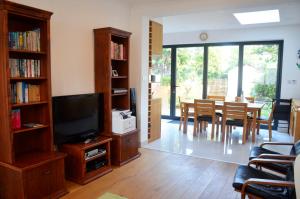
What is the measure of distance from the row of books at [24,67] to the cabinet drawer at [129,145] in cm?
152

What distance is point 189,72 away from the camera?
693 cm

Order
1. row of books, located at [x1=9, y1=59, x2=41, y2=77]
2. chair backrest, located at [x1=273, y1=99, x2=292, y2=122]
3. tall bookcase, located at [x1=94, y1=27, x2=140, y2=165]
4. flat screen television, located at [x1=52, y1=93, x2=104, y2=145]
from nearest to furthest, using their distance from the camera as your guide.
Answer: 1. row of books, located at [x1=9, y1=59, x2=41, y2=77]
2. flat screen television, located at [x1=52, y1=93, x2=104, y2=145]
3. tall bookcase, located at [x1=94, y1=27, x2=140, y2=165]
4. chair backrest, located at [x1=273, y1=99, x2=292, y2=122]

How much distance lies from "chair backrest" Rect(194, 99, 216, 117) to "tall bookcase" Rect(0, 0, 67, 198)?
10.3ft

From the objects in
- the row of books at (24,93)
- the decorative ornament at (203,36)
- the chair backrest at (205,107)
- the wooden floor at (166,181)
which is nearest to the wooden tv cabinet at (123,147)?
the wooden floor at (166,181)

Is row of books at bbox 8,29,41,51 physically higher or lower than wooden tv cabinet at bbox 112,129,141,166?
higher

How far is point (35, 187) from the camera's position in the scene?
240 centimetres

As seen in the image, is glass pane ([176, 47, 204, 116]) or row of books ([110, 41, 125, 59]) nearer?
row of books ([110, 41, 125, 59])

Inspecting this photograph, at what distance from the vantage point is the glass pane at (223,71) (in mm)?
6391

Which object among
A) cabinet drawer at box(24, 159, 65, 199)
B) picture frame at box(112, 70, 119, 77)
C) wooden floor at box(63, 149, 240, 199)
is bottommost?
wooden floor at box(63, 149, 240, 199)

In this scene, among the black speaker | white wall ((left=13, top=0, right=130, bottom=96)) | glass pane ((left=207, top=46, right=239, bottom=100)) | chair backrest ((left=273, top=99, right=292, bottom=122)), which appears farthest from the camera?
glass pane ((left=207, top=46, right=239, bottom=100))

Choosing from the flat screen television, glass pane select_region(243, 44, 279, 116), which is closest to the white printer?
the flat screen television

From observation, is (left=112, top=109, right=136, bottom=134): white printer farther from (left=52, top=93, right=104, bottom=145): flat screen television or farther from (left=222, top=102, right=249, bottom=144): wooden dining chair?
(left=222, top=102, right=249, bottom=144): wooden dining chair

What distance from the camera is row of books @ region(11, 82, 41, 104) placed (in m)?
2.43

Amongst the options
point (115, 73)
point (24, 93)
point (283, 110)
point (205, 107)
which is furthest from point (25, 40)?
point (283, 110)
